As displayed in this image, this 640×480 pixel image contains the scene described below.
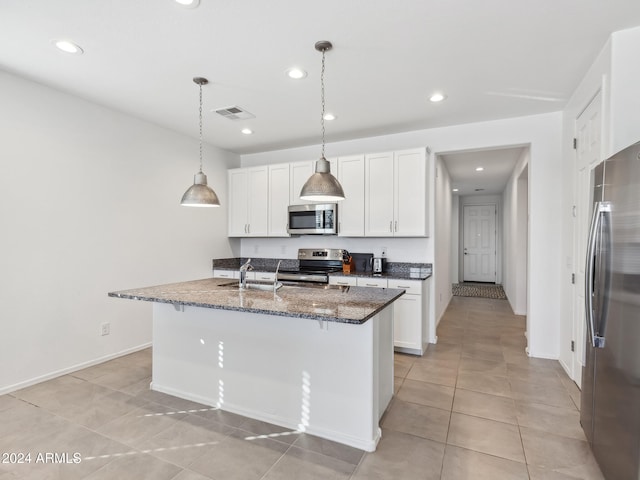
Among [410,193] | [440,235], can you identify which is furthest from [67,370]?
[440,235]

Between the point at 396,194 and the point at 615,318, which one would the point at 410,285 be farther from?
the point at 615,318

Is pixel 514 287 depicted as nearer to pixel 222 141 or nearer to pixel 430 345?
pixel 430 345

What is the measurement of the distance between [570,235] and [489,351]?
60.9 inches

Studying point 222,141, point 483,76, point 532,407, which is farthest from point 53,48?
point 532,407

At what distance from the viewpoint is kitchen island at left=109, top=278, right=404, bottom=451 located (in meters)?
2.05

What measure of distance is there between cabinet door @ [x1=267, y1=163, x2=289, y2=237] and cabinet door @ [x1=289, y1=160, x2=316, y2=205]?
71mm

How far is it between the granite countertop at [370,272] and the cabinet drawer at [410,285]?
0.04 m

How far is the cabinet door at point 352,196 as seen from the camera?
423 cm

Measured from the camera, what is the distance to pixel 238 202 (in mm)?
5090

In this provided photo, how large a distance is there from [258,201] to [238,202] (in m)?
0.37

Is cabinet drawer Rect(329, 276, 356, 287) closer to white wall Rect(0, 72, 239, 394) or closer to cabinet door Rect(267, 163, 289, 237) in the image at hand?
cabinet door Rect(267, 163, 289, 237)

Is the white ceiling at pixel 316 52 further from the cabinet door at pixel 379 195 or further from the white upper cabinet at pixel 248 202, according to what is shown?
the white upper cabinet at pixel 248 202

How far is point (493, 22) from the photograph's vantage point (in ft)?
6.81

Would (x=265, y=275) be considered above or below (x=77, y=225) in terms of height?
below
